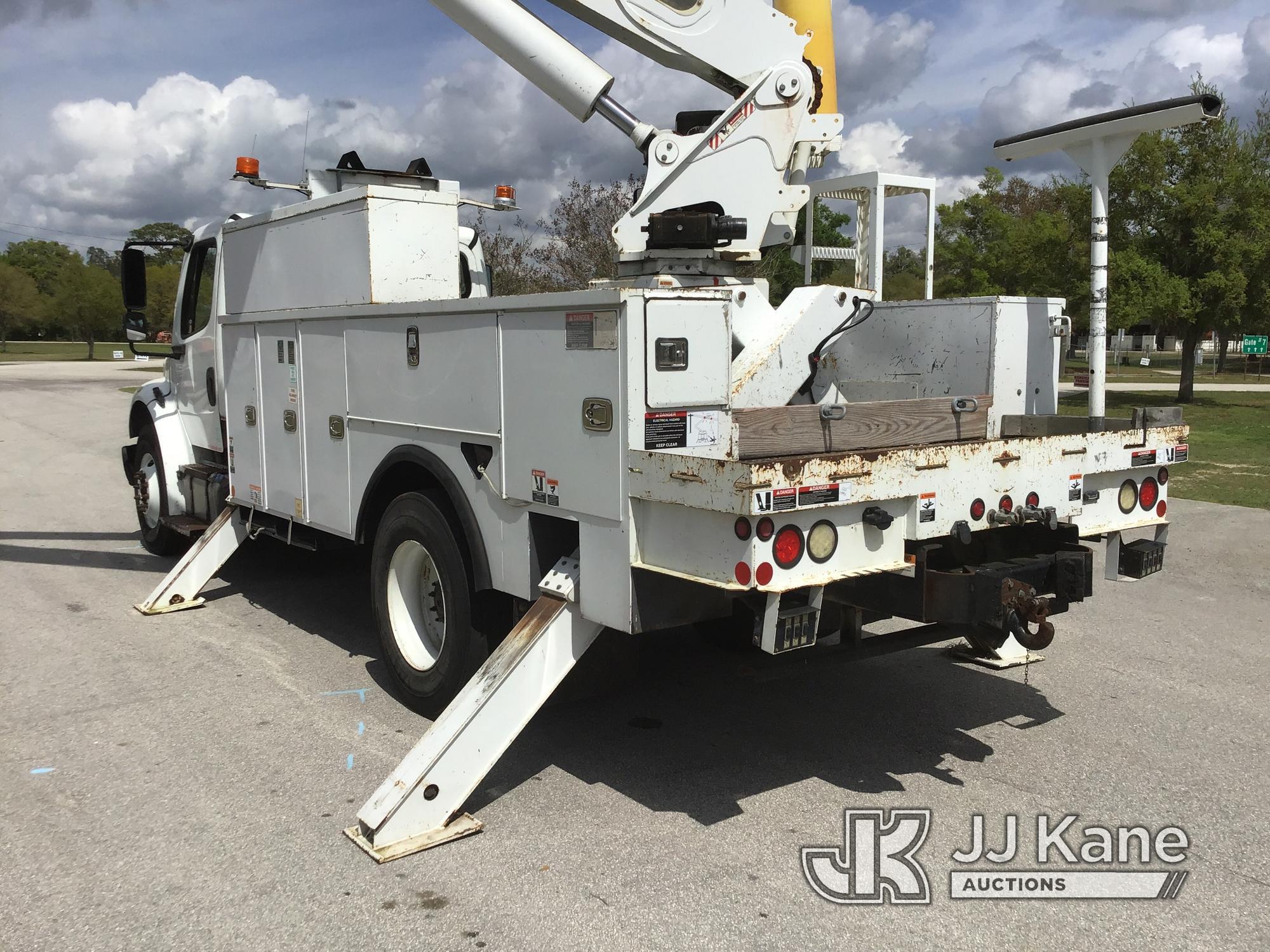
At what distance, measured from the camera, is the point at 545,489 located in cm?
425

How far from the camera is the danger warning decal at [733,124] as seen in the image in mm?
5652

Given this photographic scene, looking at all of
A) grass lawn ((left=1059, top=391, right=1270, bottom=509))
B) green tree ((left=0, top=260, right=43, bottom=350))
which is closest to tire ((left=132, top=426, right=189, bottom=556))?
grass lawn ((left=1059, top=391, right=1270, bottom=509))

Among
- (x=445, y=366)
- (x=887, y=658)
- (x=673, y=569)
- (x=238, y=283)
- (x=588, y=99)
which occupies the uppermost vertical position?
(x=588, y=99)

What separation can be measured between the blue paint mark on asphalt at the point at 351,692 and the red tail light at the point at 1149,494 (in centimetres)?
392

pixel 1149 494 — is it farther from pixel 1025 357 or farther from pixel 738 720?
pixel 738 720

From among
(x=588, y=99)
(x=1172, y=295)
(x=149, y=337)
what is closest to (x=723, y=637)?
(x=588, y=99)

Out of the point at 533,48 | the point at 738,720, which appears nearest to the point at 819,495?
the point at 738,720

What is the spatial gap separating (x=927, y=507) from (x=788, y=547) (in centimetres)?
68

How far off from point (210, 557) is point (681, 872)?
4.80 meters

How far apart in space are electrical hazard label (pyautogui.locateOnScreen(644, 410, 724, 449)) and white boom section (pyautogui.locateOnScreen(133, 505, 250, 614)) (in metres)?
4.41

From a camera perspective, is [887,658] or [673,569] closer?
[673,569]

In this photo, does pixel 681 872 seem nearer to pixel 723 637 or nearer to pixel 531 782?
pixel 531 782

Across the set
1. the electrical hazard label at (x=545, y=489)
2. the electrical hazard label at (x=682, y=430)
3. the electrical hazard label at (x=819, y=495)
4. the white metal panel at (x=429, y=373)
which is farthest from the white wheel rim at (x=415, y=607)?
the electrical hazard label at (x=819, y=495)

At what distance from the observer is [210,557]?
7.35 metres
